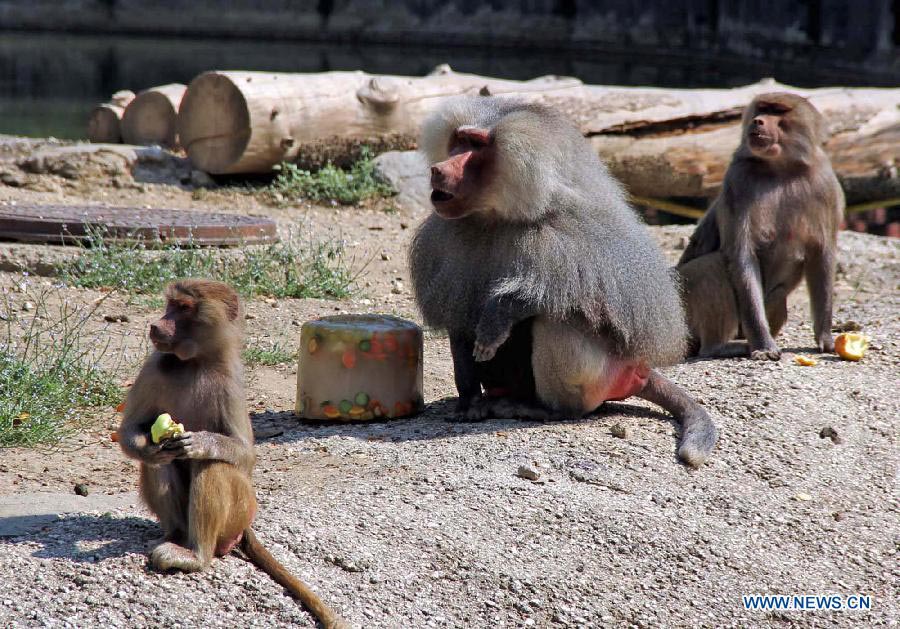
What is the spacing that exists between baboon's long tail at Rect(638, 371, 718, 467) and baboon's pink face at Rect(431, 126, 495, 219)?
44.8 inches

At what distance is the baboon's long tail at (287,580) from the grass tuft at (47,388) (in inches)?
54.9

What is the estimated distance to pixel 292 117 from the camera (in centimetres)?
921

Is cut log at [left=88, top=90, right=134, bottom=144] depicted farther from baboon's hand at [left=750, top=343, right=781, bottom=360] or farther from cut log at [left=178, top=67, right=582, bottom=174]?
baboon's hand at [left=750, top=343, right=781, bottom=360]

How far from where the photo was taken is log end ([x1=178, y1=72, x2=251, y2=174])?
9.07 meters

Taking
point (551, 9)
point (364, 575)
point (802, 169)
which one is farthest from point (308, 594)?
point (551, 9)

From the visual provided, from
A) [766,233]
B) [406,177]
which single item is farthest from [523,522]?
[406,177]

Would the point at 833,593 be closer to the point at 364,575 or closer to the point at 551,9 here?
the point at 364,575

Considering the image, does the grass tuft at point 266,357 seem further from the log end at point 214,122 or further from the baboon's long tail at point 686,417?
the log end at point 214,122

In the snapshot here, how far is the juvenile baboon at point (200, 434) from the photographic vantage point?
128 inches

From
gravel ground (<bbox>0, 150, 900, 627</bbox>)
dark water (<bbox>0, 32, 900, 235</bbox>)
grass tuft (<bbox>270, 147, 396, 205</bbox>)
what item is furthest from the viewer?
dark water (<bbox>0, 32, 900, 235</bbox>)

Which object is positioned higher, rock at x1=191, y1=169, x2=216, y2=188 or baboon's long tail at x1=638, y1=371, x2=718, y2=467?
rock at x1=191, y1=169, x2=216, y2=188

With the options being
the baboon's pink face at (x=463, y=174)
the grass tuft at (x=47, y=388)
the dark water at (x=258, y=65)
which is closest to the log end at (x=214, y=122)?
the grass tuft at (x=47, y=388)

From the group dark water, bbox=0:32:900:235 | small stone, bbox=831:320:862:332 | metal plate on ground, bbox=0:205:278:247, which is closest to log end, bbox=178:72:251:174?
metal plate on ground, bbox=0:205:278:247

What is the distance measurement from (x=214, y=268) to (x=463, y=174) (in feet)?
8.75
